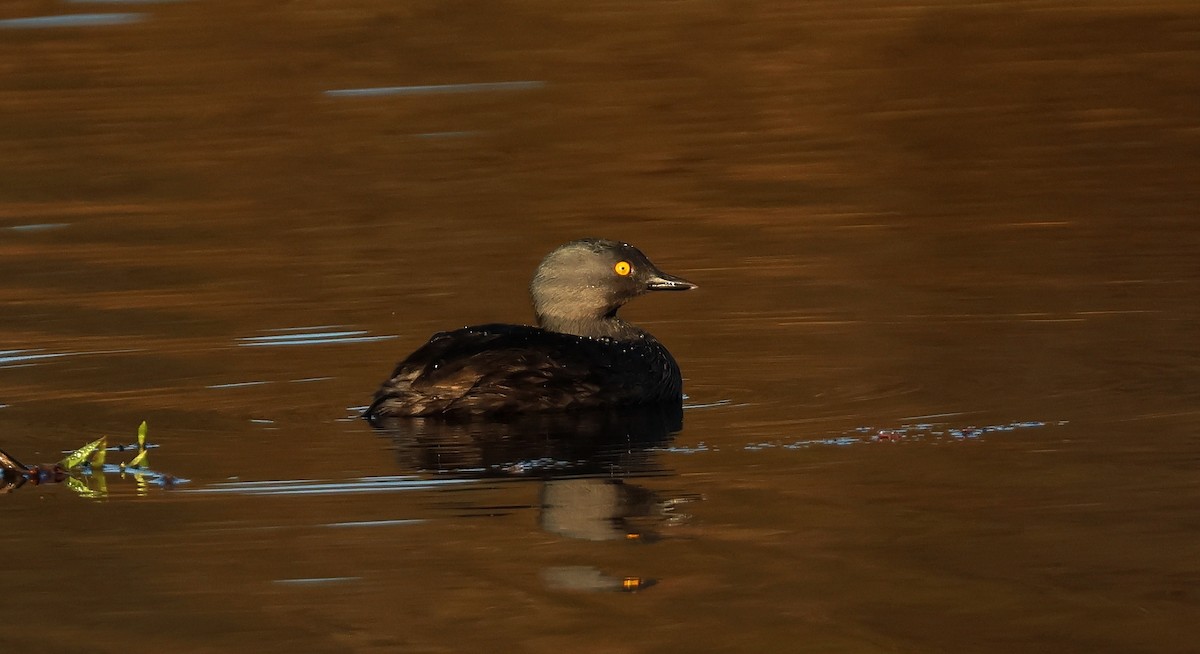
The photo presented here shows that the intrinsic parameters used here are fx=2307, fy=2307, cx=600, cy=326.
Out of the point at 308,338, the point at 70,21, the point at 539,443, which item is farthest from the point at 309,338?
the point at 70,21

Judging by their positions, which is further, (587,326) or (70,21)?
(70,21)

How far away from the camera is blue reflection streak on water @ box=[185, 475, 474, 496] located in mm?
7941

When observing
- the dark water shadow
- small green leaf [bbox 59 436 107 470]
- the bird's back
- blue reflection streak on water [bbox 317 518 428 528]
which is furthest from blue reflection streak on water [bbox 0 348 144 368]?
blue reflection streak on water [bbox 317 518 428 528]

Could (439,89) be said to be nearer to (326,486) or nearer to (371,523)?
(326,486)

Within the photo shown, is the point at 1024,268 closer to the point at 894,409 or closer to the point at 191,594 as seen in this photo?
the point at 894,409

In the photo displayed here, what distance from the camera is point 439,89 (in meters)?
21.8

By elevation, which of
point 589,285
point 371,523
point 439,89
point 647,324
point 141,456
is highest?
point 439,89

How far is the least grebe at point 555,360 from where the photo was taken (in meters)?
9.34

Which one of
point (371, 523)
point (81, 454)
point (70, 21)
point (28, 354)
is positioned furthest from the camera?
point (70, 21)

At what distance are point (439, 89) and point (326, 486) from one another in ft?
46.3

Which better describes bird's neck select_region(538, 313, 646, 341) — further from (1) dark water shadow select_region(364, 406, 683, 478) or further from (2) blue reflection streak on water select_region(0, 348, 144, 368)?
(2) blue reflection streak on water select_region(0, 348, 144, 368)

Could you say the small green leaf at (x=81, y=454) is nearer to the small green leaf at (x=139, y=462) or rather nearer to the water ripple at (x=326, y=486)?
the small green leaf at (x=139, y=462)

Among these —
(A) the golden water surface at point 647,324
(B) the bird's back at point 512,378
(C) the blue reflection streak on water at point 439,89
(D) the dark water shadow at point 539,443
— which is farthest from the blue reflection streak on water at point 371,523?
(C) the blue reflection streak on water at point 439,89

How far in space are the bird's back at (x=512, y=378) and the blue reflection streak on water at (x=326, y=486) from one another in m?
A: 1.21
